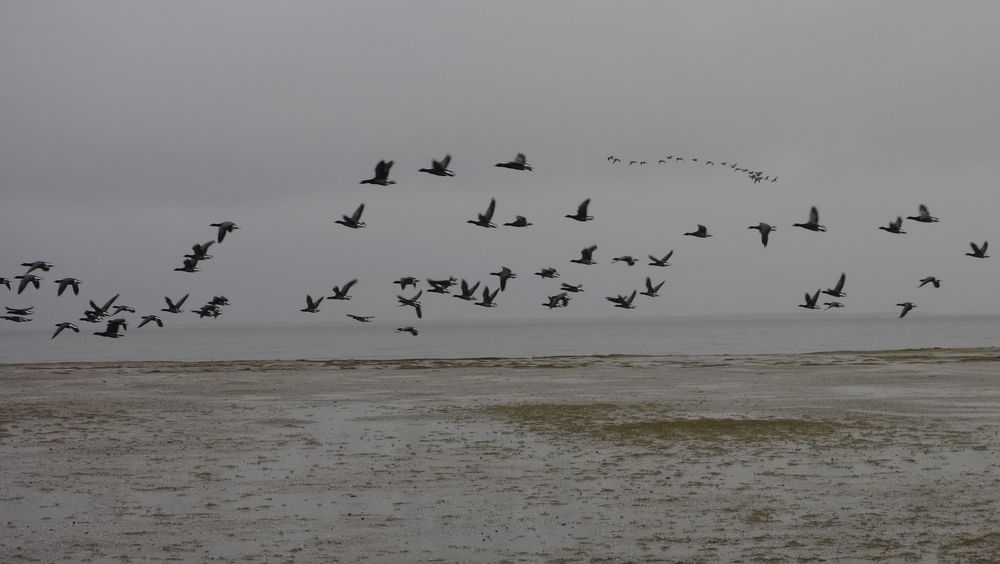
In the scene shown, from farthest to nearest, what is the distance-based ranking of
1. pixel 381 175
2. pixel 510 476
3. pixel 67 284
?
pixel 67 284
pixel 381 175
pixel 510 476

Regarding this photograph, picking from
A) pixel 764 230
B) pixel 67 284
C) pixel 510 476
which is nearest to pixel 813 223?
pixel 764 230

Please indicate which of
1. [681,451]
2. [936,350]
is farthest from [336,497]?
[936,350]

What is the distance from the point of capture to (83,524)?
17297 millimetres

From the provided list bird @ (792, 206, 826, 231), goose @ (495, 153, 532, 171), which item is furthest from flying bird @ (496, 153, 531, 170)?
bird @ (792, 206, 826, 231)

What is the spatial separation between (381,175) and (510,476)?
8.92 meters

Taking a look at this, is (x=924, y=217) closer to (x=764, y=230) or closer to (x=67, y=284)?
(x=764, y=230)

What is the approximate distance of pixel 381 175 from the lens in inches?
1045

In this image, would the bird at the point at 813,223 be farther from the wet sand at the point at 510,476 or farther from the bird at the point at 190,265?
the bird at the point at 190,265

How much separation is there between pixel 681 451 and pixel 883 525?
8.50 meters

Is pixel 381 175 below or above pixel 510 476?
above

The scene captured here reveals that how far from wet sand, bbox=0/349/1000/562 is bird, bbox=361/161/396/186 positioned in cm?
681

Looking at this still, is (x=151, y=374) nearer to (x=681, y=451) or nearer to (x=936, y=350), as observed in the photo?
(x=681, y=451)

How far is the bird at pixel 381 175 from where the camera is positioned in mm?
26050

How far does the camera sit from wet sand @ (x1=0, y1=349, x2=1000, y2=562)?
622 inches
